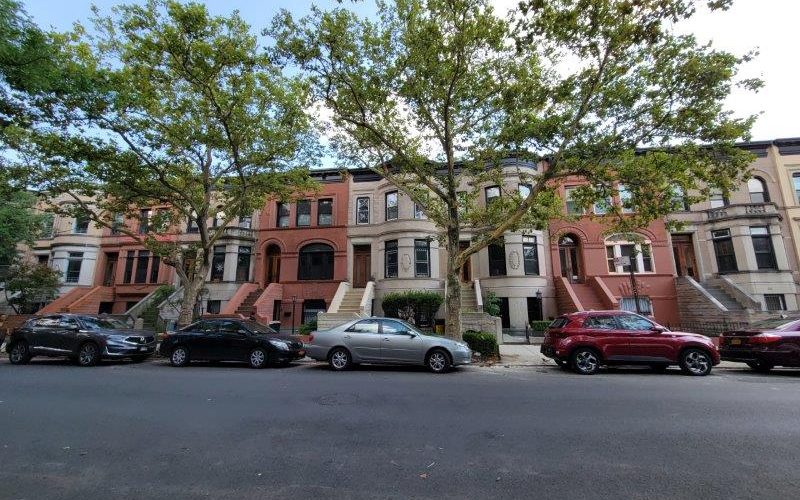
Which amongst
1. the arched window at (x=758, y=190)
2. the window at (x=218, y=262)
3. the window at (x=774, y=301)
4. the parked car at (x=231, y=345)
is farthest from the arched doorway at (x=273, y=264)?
the arched window at (x=758, y=190)

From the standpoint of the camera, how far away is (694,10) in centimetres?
865

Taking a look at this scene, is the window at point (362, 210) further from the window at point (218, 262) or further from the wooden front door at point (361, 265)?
the window at point (218, 262)

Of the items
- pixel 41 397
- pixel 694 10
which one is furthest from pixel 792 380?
pixel 41 397

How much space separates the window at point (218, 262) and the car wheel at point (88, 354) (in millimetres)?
12191

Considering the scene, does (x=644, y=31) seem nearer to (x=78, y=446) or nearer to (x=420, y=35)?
(x=420, y=35)

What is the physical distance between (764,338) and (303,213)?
22.7 meters

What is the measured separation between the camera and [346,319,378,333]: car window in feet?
36.4

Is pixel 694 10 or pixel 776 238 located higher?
pixel 694 10

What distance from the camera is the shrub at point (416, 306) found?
19734mm

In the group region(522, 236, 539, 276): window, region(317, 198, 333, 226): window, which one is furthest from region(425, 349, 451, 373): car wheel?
region(317, 198, 333, 226): window

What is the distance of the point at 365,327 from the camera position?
11.2 metres

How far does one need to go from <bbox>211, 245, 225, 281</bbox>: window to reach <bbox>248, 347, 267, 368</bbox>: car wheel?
14.4 meters

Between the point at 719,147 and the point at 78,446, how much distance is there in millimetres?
16395

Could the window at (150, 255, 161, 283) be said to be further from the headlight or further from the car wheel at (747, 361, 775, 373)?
the car wheel at (747, 361, 775, 373)
